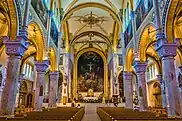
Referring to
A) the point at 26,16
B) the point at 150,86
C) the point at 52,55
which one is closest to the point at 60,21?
the point at 52,55

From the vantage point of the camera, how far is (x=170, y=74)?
29.3 feet

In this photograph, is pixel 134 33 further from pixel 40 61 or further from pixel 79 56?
pixel 79 56

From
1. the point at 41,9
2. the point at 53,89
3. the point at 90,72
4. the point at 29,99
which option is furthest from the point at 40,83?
the point at 90,72

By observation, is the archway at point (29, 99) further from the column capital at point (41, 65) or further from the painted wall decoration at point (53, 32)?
the column capital at point (41, 65)

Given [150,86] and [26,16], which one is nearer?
[26,16]

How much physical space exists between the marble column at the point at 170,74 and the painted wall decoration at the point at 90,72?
2554 cm

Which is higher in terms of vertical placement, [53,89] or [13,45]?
[13,45]

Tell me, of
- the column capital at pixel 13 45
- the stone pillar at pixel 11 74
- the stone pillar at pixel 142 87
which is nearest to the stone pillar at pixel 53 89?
the stone pillar at pixel 142 87

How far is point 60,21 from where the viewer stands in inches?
807

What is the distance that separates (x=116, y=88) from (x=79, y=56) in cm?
1326

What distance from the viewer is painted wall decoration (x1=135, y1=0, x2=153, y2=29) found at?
1188 cm

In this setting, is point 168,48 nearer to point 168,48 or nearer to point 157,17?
point 168,48

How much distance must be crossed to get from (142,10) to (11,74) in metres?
10.1

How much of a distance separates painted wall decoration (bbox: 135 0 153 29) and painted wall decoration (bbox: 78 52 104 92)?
21.4m
